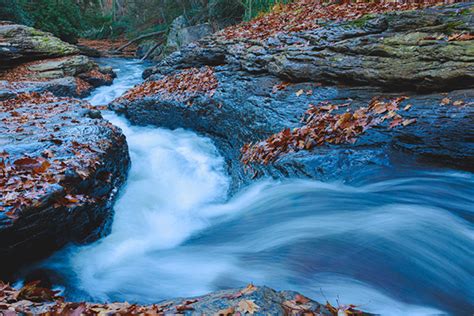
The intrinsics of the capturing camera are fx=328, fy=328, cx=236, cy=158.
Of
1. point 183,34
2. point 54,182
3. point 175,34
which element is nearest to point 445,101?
point 54,182

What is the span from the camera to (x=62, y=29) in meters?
20.4

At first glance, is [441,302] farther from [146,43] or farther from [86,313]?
[146,43]

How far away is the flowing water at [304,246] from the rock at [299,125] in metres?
0.25

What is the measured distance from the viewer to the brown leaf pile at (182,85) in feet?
27.2

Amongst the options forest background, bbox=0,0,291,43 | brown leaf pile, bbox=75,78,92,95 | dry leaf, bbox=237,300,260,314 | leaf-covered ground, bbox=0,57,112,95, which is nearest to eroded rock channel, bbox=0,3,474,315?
dry leaf, bbox=237,300,260,314

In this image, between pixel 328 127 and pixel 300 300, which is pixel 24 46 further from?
pixel 300 300

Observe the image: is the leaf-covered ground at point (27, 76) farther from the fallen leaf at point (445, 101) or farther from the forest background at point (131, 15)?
the fallen leaf at point (445, 101)

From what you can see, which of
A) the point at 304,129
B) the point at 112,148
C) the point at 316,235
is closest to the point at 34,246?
the point at 112,148

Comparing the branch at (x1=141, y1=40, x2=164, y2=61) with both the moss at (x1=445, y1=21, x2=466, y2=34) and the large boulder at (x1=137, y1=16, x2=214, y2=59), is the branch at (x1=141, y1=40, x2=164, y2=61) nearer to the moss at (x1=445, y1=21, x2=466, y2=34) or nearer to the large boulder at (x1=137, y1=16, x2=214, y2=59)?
the large boulder at (x1=137, y1=16, x2=214, y2=59)

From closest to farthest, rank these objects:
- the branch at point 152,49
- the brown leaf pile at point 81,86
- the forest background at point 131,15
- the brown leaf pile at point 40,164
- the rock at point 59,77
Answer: the brown leaf pile at point 40,164 → the rock at point 59,77 → the brown leaf pile at point 81,86 → the forest background at point 131,15 → the branch at point 152,49

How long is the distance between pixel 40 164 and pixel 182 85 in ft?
17.1

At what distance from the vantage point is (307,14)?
9578 millimetres

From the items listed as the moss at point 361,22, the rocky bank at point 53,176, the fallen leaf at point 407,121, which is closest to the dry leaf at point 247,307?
the rocky bank at point 53,176

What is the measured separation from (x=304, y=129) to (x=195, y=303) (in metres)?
3.28
